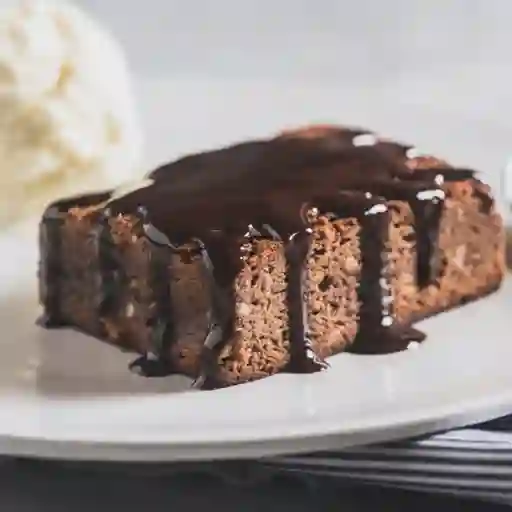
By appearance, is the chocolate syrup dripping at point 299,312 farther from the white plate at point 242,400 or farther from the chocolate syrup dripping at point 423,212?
the chocolate syrup dripping at point 423,212

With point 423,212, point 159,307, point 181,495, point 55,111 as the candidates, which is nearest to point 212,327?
point 159,307

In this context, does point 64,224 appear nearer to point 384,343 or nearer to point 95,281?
point 95,281

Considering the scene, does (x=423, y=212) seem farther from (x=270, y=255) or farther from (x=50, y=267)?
(x=50, y=267)

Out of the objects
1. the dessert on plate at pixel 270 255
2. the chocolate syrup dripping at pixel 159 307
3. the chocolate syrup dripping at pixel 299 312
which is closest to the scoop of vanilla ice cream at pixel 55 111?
the dessert on plate at pixel 270 255

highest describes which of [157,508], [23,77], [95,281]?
[23,77]

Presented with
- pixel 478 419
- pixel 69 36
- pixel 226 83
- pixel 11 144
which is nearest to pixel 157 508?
pixel 478 419

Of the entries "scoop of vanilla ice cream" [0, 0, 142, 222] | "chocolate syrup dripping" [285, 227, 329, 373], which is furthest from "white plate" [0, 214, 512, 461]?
"scoop of vanilla ice cream" [0, 0, 142, 222]

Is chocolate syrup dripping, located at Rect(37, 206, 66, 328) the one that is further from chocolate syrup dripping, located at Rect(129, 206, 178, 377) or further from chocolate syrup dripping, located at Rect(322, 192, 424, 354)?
chocolate syrup dripping, located at Rect(322, 192, 424, 354)
